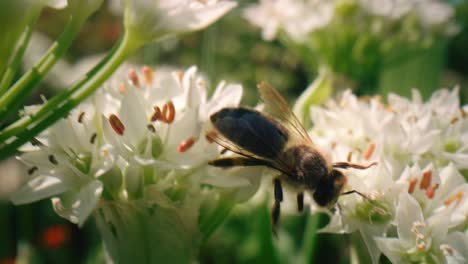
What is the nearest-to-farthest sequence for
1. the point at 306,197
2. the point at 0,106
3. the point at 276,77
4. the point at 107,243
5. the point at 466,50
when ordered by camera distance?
the point at 0,106, the point at 107,243, the point at 306,197, the point at 276,77, the point at 466,50

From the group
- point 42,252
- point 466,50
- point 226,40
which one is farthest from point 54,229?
point 466,50

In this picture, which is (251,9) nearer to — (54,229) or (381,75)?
(381,75)

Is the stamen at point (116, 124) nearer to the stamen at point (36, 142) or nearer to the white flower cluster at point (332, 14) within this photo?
the stamen at point (36, 142)

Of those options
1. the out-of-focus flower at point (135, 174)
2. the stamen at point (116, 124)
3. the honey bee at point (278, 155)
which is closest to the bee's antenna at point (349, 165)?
the honey bee at point (278, 155)

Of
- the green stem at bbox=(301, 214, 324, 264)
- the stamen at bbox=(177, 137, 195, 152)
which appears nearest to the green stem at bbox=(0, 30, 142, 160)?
the stamen at bbox=(177, 137, 195, 152)

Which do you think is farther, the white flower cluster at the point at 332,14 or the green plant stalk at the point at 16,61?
the white flower cluster at the point at 332,14

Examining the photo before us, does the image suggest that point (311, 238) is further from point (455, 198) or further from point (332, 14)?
point (332, 14)

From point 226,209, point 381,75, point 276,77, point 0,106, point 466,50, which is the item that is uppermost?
point 0,106
